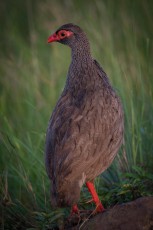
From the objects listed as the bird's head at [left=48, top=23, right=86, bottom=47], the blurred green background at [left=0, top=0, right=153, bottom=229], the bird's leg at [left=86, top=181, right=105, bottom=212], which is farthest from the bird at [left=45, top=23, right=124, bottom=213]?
the bird's head at [left=48, top=23, right=86, bottom=47]

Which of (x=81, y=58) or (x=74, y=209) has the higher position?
(x=81, y=58)

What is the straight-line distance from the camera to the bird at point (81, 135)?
505cm

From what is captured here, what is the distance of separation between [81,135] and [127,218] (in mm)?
771

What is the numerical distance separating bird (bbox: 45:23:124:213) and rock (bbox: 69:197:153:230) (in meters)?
0.28

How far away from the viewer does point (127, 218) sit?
473 cm

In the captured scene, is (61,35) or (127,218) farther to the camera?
(61,35)

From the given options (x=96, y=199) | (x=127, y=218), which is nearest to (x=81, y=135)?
(x=96, y=199)

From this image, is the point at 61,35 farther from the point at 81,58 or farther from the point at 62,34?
the point at 81,58

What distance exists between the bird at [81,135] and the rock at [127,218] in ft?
0.91

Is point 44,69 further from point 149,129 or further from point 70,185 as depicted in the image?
point 70,185

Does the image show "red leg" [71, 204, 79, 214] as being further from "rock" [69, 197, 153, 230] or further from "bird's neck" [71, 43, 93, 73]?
"bird's neck" [71, 43, 93, 73]

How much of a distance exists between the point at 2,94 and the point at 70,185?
5303 mm

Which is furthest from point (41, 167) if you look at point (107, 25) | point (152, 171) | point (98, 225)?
point (107, 25)

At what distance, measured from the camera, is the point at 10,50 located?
11.5 metres
